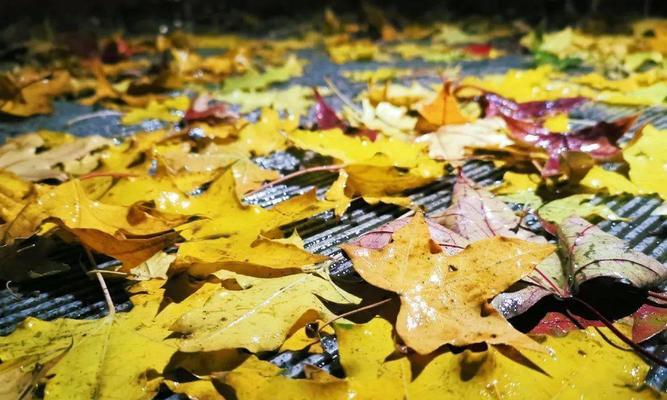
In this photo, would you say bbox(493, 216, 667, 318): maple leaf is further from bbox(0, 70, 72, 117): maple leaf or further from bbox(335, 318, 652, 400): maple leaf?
bbox(0, 70, 72, 117): maple leaf

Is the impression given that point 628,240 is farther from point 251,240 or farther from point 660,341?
point 251,240

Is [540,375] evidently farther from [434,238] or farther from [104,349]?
[104,349]

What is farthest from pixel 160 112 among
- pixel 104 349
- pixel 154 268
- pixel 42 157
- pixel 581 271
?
pixel 581 271

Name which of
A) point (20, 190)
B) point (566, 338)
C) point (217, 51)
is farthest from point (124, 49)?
point (566, 338)

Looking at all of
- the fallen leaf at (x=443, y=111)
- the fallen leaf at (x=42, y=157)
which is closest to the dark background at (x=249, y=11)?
the fallen leaf at (x=443, y=111)

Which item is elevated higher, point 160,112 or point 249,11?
point 249,11
